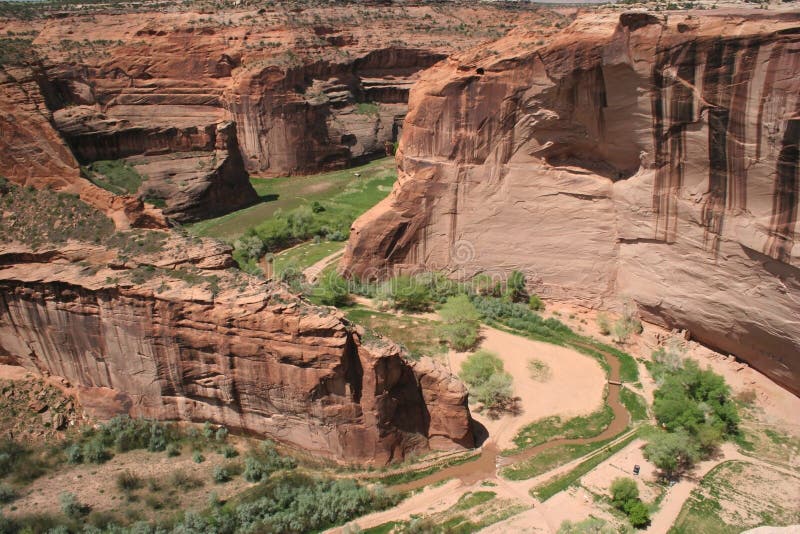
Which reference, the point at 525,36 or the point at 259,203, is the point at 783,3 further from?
the point at 259,203

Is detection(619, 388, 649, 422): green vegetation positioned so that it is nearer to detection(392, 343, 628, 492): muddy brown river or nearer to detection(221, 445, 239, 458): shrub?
detection(392, 343, 628, 492): muddy brown river

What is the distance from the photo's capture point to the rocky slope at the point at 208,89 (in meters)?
33.7

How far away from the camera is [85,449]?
17.9 metres

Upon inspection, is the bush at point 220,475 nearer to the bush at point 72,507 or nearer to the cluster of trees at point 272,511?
the cluster of trees at point 272,511

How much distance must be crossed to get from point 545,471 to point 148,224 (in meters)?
16.3

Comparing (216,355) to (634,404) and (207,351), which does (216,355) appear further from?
(634,404)

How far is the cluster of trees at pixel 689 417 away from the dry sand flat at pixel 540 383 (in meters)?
2.52

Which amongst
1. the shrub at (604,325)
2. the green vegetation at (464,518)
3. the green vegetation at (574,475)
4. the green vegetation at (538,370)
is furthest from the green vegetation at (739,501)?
the shrub at (604,325)

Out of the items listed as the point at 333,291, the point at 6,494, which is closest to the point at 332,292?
the point at 333,291

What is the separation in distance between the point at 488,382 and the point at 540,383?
8.77 ft

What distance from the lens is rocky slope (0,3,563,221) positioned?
3371 centimetres

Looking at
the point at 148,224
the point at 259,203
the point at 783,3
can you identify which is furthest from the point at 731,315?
the point at 259,203

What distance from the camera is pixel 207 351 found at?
1781 centimetres

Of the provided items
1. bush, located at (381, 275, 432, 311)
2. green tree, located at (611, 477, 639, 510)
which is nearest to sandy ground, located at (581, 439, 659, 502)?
green tree, located at (611, 477, 639, 510)
